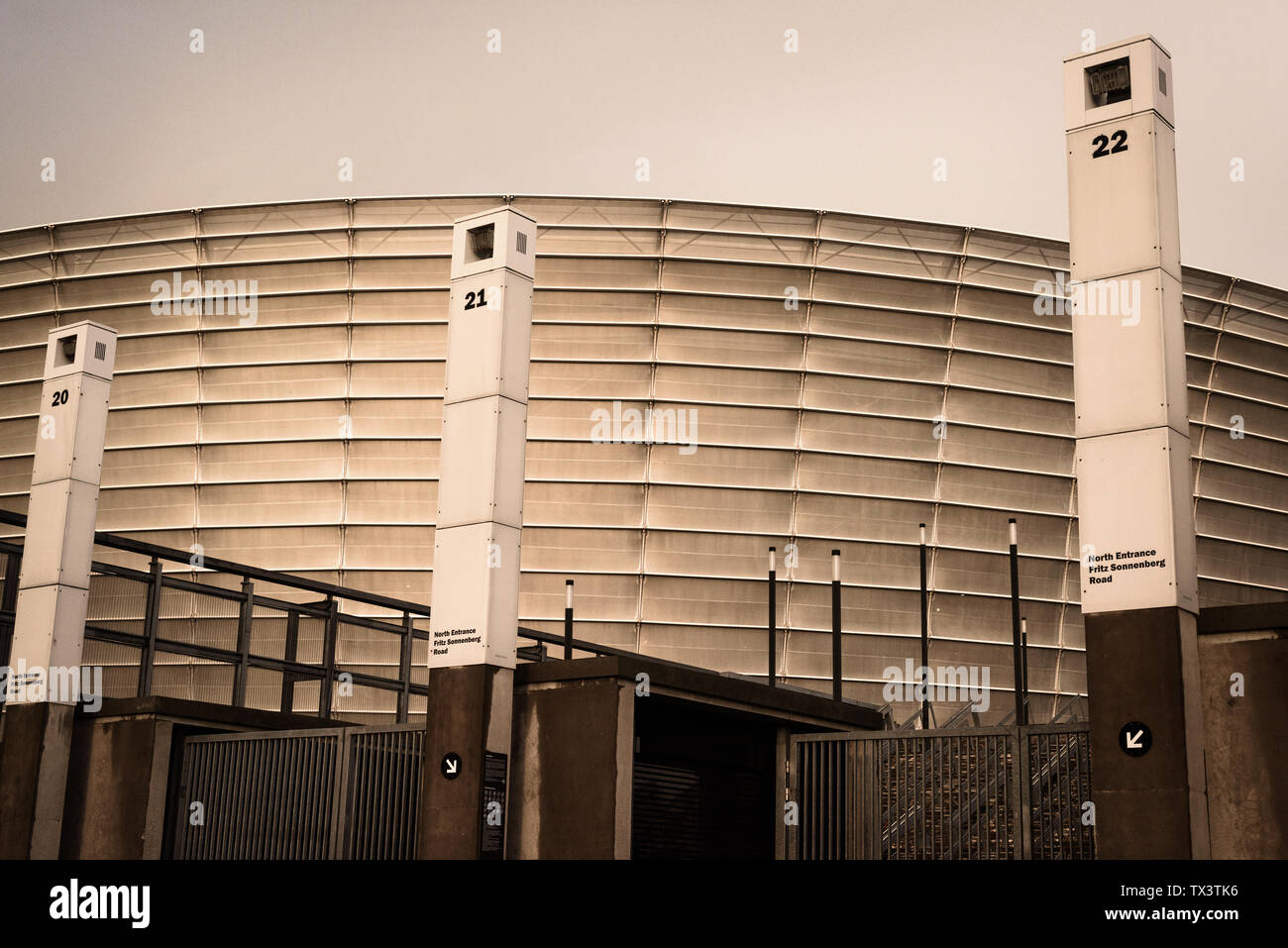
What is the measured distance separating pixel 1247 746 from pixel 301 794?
9.24m

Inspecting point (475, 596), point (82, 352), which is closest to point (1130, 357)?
point (475, 596)

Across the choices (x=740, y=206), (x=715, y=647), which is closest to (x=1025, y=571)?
(x=715, y=647)

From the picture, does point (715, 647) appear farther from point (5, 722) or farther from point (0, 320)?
point (5, 722)

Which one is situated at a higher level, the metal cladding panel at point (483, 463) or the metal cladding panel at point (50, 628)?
the metal cladding panel at point (483, 463)

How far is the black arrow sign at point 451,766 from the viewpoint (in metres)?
12.6

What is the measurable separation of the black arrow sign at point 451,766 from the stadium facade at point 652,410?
34987 millimetres

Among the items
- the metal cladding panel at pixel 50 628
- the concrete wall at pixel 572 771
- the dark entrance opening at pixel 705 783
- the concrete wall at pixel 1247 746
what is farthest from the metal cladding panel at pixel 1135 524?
the metal cladding panel at pixel 50 628

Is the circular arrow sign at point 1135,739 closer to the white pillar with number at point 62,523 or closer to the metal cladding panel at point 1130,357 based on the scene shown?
the metal cladding panel at point 1130,357

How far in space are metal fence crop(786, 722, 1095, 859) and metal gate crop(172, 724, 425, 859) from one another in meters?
3.87

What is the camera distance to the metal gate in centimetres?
1418

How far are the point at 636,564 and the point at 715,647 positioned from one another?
12.5 feet

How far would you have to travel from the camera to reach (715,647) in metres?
47.9

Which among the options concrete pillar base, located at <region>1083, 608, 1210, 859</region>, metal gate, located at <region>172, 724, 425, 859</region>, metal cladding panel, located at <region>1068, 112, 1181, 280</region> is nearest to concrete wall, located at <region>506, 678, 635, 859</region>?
metal gate, located at <region>172, 724, 425, 859</region>

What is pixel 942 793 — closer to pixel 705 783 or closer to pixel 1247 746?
pixel 705 783
